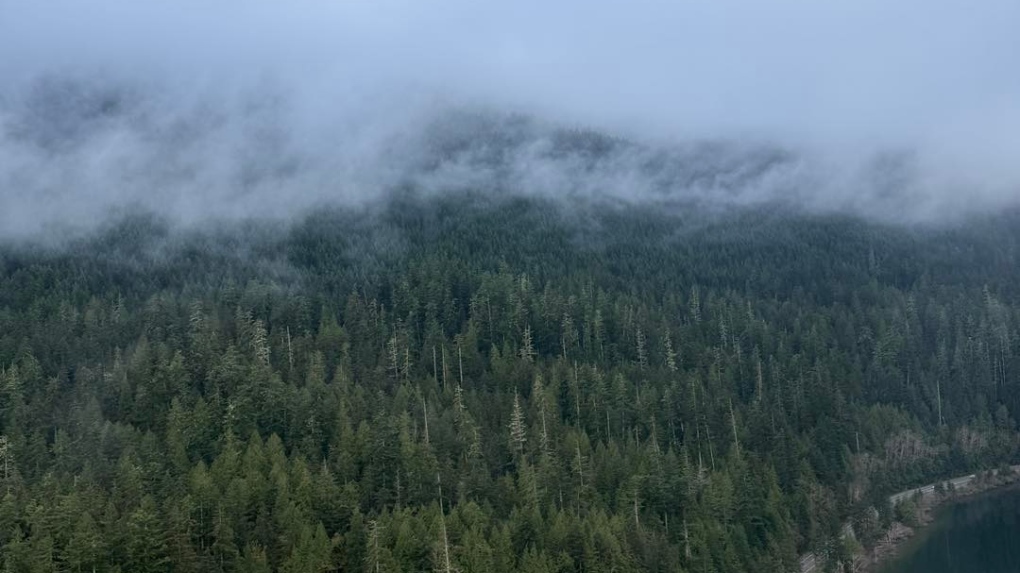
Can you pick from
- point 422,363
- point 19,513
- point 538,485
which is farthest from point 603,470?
point 19,513

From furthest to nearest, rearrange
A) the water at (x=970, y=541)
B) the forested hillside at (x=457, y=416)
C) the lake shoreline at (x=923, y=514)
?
the lake shoreline at (x=923, y=514), the water at (x=970, y=541), the forested hillside at (x=457, y=416)

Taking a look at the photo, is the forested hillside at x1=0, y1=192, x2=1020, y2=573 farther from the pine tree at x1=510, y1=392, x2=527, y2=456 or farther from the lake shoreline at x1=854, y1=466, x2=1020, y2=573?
the lake shoreline at x1=854, y1=466, x2=1020, y2=573

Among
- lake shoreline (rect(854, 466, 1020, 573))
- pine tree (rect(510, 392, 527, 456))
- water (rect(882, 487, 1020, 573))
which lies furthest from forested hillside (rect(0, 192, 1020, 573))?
water (rect(882, 487, 1020, 573))

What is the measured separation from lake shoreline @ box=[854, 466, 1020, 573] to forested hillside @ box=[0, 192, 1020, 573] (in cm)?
413

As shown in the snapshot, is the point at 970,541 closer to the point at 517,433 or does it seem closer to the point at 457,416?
the point at 517,433

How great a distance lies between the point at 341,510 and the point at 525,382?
165 ft

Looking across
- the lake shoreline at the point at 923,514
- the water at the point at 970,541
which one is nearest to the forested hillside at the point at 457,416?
the lake shoreline at the point at 923,514

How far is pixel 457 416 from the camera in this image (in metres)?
128

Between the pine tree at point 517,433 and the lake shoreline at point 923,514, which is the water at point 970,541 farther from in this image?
the pine tree at point 517,433

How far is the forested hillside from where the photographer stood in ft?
309

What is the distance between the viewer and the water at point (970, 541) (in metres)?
123

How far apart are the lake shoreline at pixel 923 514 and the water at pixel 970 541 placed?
1192 millimetres

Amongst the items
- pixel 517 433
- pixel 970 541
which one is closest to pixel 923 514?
pixel 970 541

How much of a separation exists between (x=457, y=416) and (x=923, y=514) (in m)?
74.5
